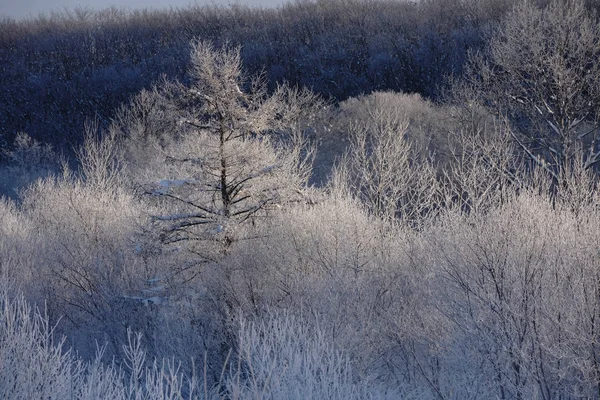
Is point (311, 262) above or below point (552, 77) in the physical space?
below

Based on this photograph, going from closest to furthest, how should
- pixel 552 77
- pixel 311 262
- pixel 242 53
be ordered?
pixel 311 262 → pixel 552 77 → pixel 242 53

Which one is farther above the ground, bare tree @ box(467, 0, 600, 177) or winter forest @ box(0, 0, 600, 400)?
bare tree @ box(467, 0, 600, 177)

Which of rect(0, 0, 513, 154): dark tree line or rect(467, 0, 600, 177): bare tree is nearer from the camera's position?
rect(467, 0, 600, 177): bare tree

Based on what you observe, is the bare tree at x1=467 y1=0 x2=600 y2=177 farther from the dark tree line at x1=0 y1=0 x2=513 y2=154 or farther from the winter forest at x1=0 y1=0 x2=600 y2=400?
the dark tree line at x1=0 y1=0 x2=513 y2=154

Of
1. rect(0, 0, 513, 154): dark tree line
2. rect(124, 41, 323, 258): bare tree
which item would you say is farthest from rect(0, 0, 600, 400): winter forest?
rect(0, 0, 513, 154): dark tree line

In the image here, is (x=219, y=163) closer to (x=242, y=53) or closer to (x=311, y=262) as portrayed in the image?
(x=311, y=262)

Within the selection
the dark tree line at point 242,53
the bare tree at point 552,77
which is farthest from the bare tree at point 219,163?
the dark tree line at point 242,53

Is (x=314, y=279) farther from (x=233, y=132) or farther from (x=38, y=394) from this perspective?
(x=38, y=394)

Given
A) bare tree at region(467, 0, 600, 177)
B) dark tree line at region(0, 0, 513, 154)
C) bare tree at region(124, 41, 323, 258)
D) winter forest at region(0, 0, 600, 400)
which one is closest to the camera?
winter forest at region(0, 0, 600, 400)

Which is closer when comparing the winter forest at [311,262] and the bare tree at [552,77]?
the winter forest at [311,262]

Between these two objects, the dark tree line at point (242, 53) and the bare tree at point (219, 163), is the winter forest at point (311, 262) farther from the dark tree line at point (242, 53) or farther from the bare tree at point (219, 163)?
the dark tree line at point (242, 53)

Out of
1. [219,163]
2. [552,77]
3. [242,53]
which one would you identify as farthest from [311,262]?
[242,53]

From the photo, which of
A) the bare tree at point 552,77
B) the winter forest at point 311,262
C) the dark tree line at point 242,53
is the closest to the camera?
the winter forest at point 311,262

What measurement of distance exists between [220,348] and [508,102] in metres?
16.6
